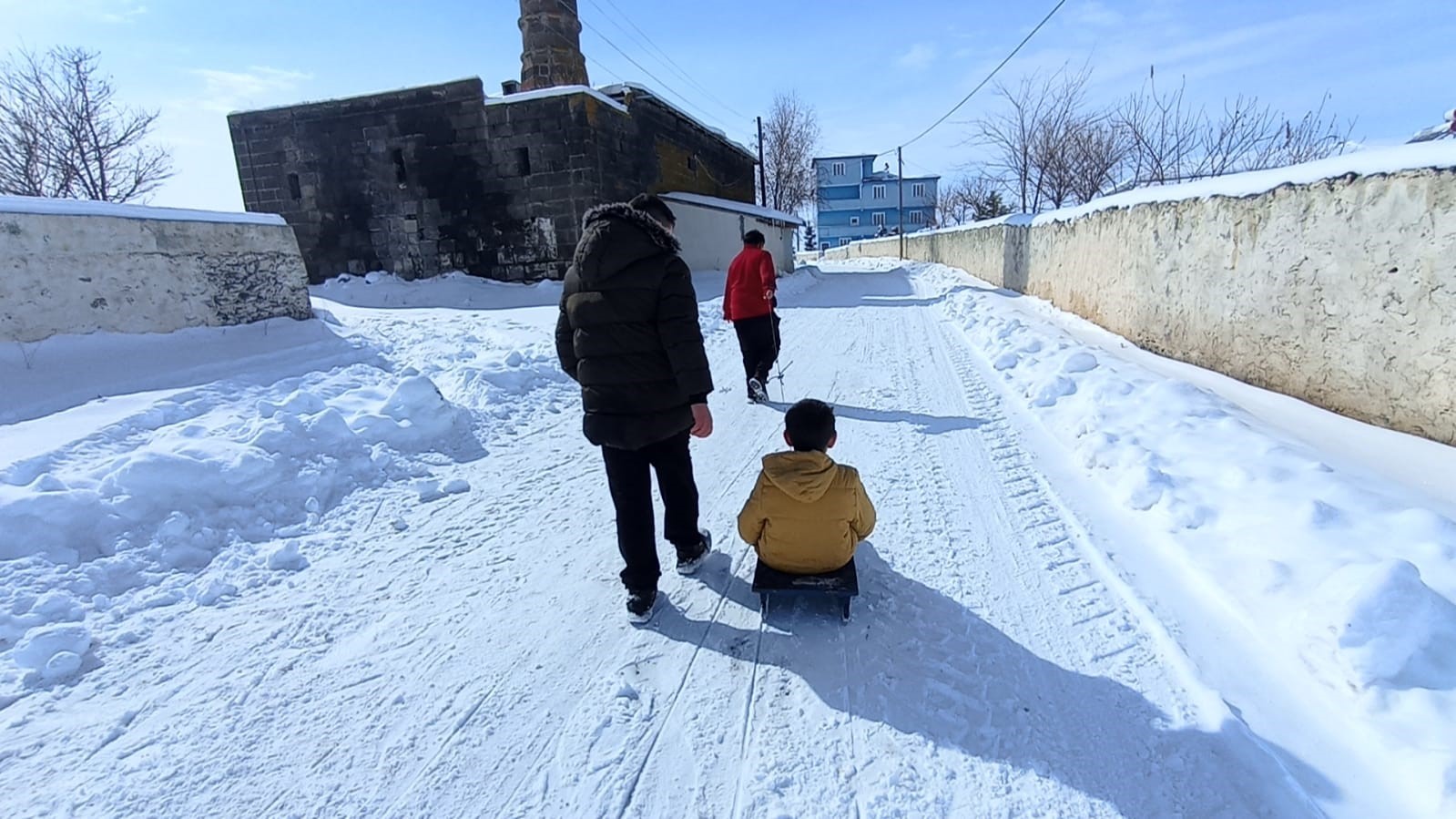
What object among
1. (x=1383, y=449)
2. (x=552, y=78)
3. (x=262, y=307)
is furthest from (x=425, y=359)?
(x=552, y=78)

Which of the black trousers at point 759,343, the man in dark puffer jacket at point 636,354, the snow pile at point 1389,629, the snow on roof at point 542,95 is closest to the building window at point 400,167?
the snow on roof at point 542,95

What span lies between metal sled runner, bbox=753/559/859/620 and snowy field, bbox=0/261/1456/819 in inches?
6.0

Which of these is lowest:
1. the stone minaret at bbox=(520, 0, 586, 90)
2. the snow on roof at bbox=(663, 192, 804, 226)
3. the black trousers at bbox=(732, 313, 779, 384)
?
the black trousers at bbox=(732, 313, 779, 384)

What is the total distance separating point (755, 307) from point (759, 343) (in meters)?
0.34

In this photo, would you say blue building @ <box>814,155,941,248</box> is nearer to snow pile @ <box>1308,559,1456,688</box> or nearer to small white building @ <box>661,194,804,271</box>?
small white building @ <box>661,194,804,271</box>

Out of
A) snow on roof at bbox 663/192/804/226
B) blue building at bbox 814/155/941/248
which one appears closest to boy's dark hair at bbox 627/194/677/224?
snow on roof at bbox 663/192/804/226

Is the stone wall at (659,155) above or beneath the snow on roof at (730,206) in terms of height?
above

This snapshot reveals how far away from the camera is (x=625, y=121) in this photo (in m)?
15.9

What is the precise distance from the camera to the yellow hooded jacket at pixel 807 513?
7.95 feet

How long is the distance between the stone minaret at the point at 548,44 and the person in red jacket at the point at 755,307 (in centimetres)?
1362

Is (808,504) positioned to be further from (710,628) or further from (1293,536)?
(1293,536)

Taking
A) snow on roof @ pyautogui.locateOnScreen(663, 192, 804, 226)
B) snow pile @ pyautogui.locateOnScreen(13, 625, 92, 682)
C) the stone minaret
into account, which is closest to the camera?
snow pile @ pyautogui.locateOnScreen(13, 625, 92, 682)

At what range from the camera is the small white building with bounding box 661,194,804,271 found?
18.1m

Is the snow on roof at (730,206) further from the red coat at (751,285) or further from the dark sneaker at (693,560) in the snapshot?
the dark sneaker at (693,560)
